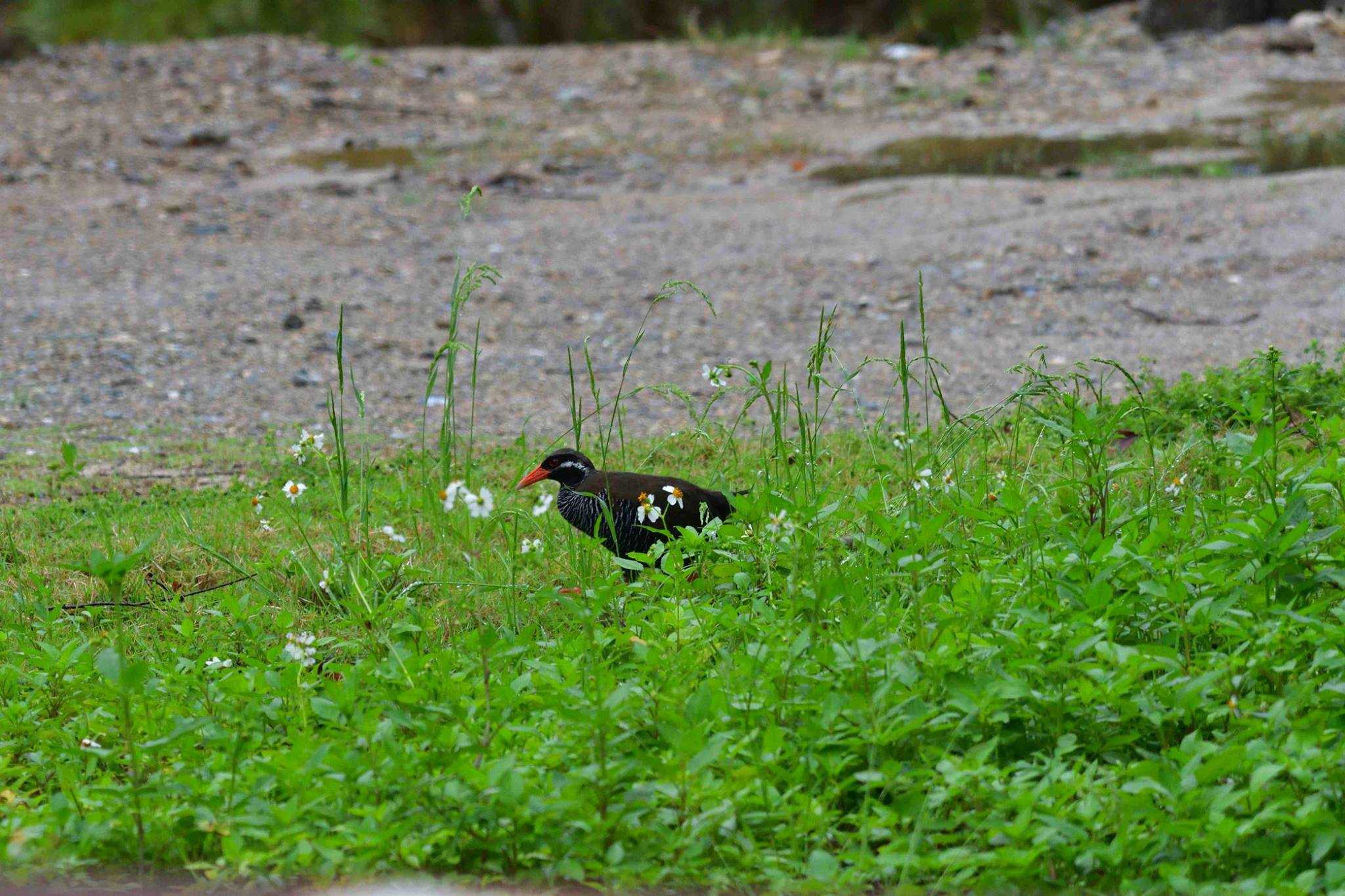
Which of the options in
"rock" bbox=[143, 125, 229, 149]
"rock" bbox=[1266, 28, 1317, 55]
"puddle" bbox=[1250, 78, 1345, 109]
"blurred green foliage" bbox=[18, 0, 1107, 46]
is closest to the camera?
"rock" bbox=[143, 125, 229, 149]

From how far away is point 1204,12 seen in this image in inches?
525

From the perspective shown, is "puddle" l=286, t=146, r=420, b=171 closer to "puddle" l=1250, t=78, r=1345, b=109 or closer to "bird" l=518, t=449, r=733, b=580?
"puddle" l=1250, t=78, r=1345, b=109

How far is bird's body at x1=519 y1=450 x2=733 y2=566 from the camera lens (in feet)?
13.0

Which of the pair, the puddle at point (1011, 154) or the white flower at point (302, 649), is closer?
the white flower at point (302, 649)

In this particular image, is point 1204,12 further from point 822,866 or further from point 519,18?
point 822,866

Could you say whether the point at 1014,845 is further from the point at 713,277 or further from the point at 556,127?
the point at 556,127

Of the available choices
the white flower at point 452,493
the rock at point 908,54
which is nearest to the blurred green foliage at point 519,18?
the rock at point 908,54

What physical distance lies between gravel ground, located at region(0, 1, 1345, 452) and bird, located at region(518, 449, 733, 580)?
509mm

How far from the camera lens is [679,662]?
10.3ft

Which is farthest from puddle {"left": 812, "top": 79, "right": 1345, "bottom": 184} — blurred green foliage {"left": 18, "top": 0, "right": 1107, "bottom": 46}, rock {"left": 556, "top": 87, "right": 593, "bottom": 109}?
blurred green foliage {"left": 18, "top": 0, "right": 1107, "bottom": 46}

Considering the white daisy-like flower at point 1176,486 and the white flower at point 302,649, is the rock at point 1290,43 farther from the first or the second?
the white flower at point 302,649

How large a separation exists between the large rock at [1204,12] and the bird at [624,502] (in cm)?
1077

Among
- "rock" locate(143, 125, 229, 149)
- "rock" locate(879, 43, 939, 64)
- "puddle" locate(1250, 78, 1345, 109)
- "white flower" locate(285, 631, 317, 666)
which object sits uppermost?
"rock" locate(879, 43, 939, 64)

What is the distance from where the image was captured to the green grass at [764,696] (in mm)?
2590
